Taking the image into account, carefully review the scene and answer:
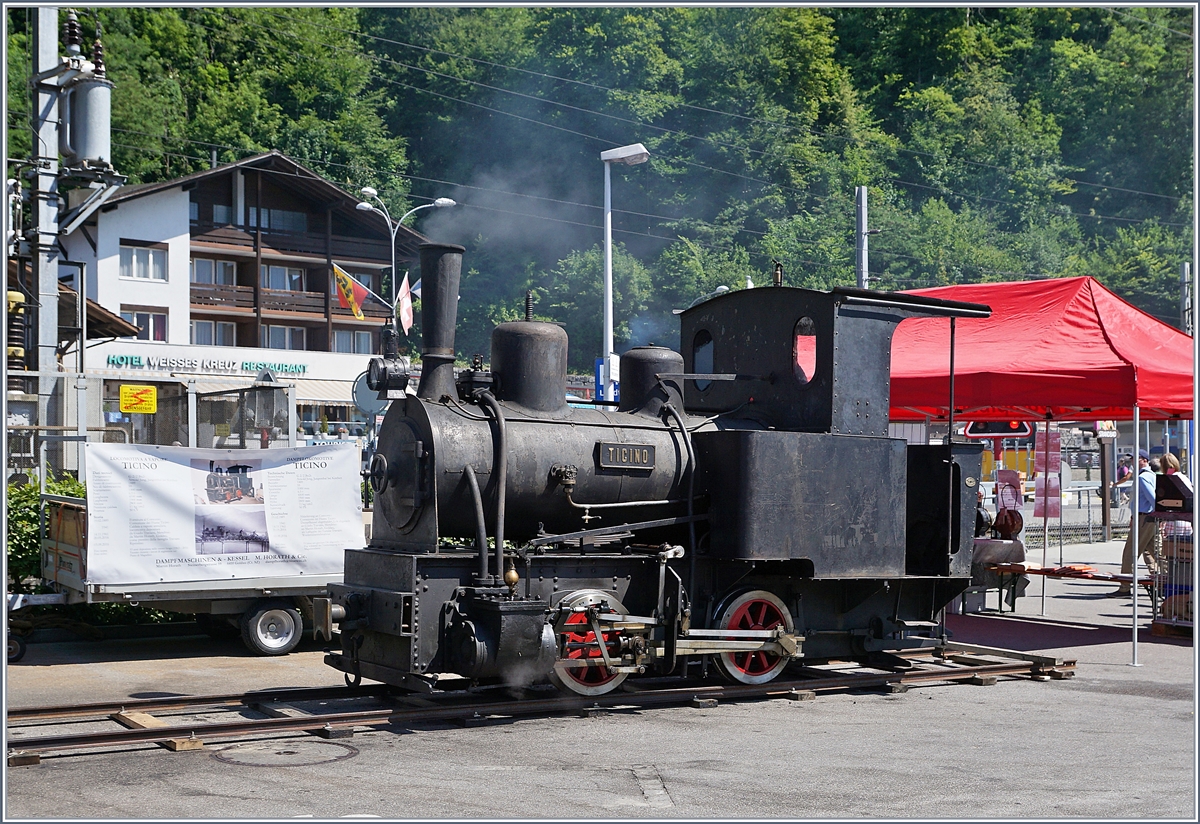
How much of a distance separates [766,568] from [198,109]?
5501 cm

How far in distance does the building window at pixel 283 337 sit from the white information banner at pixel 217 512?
4028 cm

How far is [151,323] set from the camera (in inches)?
1784

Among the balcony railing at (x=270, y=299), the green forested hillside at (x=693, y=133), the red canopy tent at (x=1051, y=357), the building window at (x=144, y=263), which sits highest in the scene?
the green forested hillside at (x=693, y=133)

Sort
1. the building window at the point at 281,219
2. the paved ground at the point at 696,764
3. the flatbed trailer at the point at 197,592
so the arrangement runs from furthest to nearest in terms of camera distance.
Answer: the building window at the point at 281,219
the flatbed trailer at the point at 197,592
the paved ground at the point at 696,764

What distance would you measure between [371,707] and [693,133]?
57245mm

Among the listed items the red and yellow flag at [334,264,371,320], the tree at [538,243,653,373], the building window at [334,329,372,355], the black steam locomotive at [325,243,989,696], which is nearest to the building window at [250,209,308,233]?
the building window at [334,329,372,355]

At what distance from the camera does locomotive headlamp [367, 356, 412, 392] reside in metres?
7.89

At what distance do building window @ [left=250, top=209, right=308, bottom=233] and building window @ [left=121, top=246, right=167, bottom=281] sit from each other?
4592 millimetres

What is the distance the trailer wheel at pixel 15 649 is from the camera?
32.4 feet

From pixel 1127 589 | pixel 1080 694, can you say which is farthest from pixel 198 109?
pixel 1080 694

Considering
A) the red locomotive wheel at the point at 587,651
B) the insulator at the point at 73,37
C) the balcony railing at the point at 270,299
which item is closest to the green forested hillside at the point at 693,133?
the balcony railing at the point at 270,299

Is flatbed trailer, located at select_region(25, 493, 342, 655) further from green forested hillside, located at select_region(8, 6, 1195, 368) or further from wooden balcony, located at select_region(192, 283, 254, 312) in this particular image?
green forested hillside, located at select_region(8, 6, 1195, 368)

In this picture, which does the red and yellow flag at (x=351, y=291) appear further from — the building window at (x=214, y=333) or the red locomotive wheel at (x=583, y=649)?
the red locomotive wheel at (x=583, y=649)

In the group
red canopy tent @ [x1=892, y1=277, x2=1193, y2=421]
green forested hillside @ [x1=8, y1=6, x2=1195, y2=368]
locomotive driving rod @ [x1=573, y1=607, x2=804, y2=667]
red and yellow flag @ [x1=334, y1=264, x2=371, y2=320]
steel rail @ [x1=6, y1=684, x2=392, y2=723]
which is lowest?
steel rail @ [x1=6, y1=684, x2=392, y2=723]
